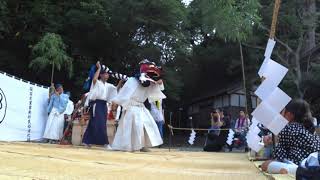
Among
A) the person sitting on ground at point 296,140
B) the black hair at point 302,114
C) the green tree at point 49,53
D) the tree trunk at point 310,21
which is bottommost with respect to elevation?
the person sitting on ground at point 296,140

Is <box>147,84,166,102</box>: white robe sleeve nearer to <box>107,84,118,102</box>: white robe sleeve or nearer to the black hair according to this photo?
<box>107,84,118,102</box>: white robe sleeve

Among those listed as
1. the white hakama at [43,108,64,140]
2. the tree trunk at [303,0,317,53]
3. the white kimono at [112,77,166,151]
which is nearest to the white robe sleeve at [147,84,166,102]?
the white kimono at [112,77,166,151]

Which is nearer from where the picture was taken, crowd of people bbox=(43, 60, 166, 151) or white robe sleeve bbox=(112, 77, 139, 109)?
crowd of people bbox=(43, 60, 166, 151)

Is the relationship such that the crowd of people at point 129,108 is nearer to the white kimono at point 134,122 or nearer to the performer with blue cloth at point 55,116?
the white kimono at point 134,122

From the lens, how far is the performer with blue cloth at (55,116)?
1263cm

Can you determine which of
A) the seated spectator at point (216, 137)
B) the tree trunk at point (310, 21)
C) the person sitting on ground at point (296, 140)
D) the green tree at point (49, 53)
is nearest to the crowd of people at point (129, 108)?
the person sitting on ground at point (296, 140)

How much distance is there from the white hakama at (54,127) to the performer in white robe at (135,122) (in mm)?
4072

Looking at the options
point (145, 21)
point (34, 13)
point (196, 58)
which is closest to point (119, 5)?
point (145, 21)

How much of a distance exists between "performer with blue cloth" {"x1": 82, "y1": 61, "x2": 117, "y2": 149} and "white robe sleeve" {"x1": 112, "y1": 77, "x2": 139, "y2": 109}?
67cm

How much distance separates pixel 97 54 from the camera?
22.8 metres

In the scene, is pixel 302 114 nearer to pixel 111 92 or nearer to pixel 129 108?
pixel 129 108

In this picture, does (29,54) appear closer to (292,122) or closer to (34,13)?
(34,13)

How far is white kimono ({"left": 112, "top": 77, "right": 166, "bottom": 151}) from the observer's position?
8.65 m

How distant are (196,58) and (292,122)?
2375 cm
